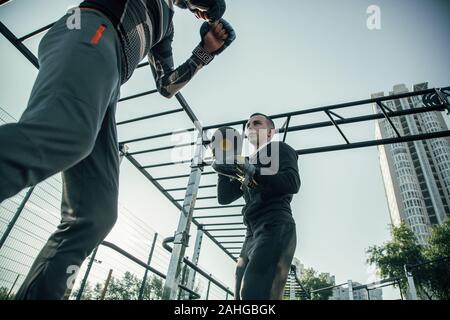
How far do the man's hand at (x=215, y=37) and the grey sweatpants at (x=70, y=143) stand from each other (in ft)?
2.26

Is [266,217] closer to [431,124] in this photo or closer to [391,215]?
[431,124]

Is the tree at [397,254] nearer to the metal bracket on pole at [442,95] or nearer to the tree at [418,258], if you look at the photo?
the tree at [418,258]

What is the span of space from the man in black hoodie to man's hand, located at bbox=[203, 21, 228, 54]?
0.77 metres

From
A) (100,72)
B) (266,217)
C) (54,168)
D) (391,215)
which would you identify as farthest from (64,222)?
(391,215)

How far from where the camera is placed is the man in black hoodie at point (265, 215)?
61.0 inches

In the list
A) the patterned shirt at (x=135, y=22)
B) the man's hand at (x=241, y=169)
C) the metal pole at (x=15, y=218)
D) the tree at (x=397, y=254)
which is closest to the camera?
the patterned shirt at (x=135, y=22)

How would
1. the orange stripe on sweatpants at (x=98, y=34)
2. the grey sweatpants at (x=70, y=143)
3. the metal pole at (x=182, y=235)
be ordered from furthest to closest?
1. the metal pole at (x=182, y=235)
2. the orange stripe on sweatpants at (x=98, y=34)
3. the grey sweatpants at (x=70, y=143)

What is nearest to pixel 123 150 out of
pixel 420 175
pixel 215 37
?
pixel 215 37

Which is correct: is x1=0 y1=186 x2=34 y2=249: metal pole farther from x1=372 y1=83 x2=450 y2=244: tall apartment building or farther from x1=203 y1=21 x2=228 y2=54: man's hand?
x1=372 y1=83 x2=450 y2=244: tall apartment building

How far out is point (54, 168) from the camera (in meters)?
0.63

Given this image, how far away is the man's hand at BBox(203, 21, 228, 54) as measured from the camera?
148cm

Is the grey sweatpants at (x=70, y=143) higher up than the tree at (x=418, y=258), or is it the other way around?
the tree at (x=418, y=258)

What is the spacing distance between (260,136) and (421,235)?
53.5 m

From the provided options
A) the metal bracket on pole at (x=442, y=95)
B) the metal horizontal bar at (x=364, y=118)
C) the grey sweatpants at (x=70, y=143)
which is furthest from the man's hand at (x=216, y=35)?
the metal bracket on pole at (x=442, y=95)
